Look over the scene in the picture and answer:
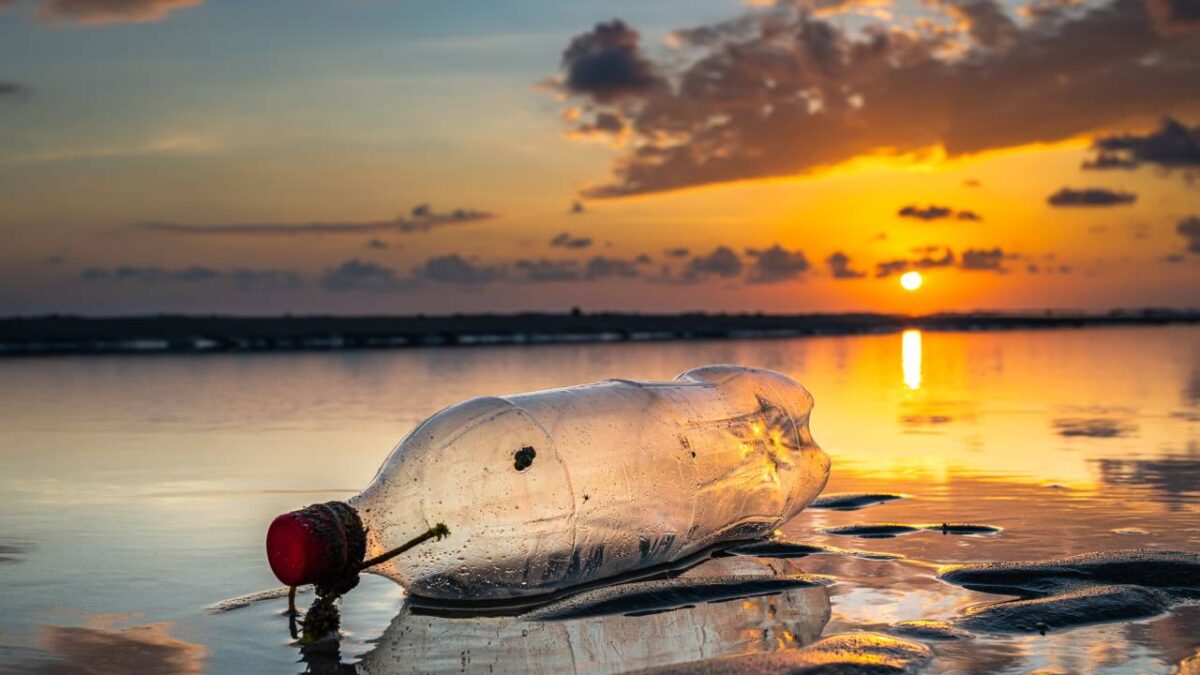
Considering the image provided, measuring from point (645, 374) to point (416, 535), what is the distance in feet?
61.5

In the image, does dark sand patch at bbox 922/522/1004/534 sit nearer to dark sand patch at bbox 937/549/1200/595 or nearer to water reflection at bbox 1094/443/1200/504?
dark sand patch at bbox 937/549/1200/595

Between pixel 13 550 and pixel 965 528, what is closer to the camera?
pixel 13 550

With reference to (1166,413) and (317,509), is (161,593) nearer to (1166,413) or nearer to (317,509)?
(317,509)

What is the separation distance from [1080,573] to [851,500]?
2585 millimetres

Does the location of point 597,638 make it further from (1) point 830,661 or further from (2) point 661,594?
(1) point 830,661

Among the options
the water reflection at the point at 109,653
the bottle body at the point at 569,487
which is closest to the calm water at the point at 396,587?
the water reflection at the point at 109,653

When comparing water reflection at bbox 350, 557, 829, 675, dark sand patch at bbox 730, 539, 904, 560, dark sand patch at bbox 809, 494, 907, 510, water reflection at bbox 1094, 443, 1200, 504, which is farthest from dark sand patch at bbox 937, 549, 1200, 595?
water reflection at bbox 1094, 443, 1200, 504

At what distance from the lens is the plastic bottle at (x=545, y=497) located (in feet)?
17.0

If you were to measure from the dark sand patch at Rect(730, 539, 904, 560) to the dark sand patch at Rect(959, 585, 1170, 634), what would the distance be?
3.98 ft

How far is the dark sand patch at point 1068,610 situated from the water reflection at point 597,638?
62 cm

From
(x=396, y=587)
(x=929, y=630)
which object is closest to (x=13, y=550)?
(x=396, y=587)

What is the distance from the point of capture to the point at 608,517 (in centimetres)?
577

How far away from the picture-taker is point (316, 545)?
4.71 meters

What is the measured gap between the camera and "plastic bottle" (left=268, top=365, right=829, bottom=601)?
5.18 metres
